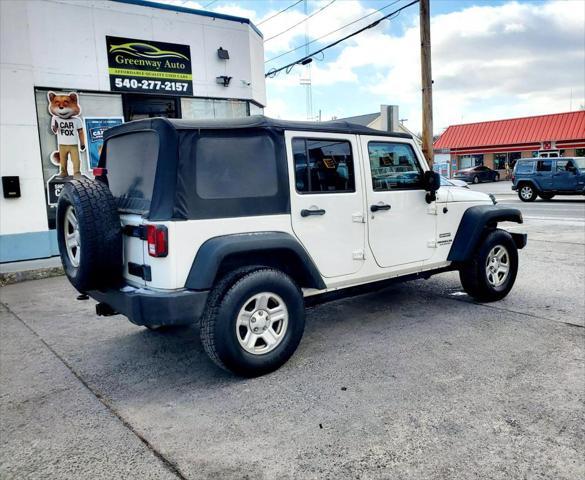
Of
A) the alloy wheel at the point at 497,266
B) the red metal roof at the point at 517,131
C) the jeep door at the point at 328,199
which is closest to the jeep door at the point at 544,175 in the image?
the alloy wheel at the point at 497,266

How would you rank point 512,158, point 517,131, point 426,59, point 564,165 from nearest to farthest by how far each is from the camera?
point 426,59, point 564,165, point 517,131, point 512,158

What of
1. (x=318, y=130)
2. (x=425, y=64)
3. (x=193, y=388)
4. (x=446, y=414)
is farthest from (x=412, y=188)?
(x=425, y=64)

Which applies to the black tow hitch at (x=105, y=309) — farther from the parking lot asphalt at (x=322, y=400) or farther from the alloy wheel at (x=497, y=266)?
the alloy wheel at (x=497, y=266)

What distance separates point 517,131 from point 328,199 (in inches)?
1587

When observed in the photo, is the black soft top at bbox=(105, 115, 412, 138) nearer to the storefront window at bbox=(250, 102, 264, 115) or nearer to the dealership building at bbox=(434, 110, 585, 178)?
the storefront window at bbox=(250, 102, 264, 115)

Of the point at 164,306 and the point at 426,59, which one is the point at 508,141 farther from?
the point at 164,306

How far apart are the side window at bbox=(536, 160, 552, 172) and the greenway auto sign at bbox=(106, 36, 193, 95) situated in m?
16.5

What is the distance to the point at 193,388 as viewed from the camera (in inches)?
144

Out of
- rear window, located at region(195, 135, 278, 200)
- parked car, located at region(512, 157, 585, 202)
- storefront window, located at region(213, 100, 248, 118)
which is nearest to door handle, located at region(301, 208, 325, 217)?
rear window, located at region(195, 135, 278, 200)

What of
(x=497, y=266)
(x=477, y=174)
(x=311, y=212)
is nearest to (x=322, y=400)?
(x=311, y=212)

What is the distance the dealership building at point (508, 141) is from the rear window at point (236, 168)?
111ft

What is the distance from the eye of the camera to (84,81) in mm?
9461

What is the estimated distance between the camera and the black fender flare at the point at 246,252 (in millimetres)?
3402

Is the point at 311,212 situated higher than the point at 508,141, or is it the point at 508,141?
the point at 508,141
